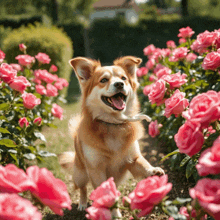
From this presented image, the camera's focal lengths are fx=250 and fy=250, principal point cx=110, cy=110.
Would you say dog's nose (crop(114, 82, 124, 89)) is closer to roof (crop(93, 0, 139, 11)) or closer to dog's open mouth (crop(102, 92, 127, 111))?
dog's open mouth (crop(102, 92, 127, 111))

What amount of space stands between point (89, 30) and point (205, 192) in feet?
58.8

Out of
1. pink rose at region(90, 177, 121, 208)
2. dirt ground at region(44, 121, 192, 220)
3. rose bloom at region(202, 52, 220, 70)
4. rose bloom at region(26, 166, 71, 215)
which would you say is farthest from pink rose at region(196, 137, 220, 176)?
dirt ground at region(44, 121, 192, 220)

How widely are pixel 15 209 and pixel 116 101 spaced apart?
88.8 inches

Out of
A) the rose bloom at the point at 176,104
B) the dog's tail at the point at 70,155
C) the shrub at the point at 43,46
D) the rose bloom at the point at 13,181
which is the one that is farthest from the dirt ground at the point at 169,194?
the shrub at the point at 43,46

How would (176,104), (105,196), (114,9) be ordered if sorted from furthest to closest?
(114,9) < (176,104) < (105,196)

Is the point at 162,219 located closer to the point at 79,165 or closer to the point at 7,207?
the point at 79,165

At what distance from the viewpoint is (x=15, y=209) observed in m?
0.91

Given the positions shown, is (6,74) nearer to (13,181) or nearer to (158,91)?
(158,91)

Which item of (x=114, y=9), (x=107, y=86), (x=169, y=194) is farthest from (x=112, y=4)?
(x=169, y=194)

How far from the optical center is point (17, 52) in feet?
28.9

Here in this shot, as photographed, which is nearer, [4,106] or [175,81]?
[175,81]

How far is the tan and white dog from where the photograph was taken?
284cm

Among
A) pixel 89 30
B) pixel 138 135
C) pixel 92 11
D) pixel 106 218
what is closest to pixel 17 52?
pixel 138 135

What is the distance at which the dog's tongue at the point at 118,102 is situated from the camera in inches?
119
